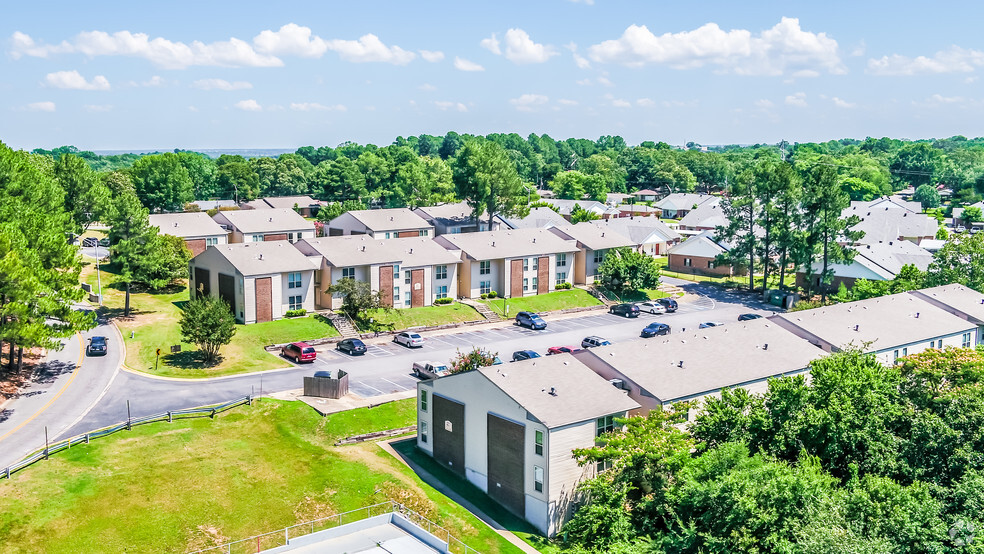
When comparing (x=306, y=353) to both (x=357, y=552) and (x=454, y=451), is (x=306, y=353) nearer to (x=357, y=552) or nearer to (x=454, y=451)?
(x=454, y=451)

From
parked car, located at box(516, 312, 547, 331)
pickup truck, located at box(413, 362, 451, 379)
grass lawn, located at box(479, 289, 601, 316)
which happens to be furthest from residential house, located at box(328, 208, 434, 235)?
pickup truck, located at box(413, 362, 451, 379)

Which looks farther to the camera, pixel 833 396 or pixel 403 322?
pixel 403 322

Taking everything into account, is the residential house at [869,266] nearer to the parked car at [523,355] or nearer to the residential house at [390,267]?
the residential house at [390,267]

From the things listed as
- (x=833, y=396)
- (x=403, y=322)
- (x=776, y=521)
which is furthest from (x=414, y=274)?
(x=776, y=521)

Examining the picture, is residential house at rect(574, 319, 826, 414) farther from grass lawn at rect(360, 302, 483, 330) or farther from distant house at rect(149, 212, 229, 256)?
distant house at rect(149, 212, 229, 256)

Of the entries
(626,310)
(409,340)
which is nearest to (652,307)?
(626,310)

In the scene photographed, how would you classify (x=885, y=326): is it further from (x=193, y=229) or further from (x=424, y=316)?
(x=193, y=229)

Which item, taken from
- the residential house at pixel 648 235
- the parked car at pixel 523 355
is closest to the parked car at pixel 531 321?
the parked car at pixel 523 355
